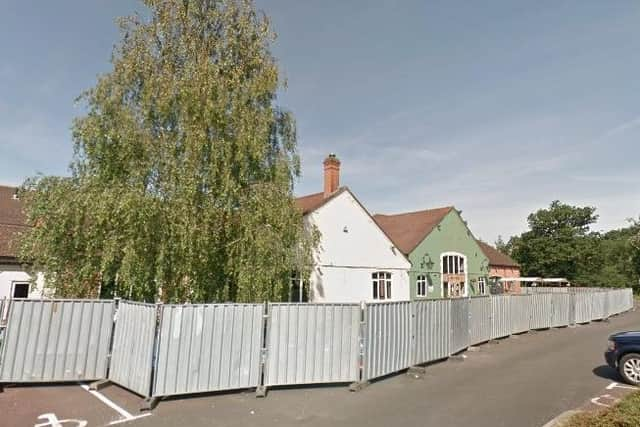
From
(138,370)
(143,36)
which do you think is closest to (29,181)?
(143,36)

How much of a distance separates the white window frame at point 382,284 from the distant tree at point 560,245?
128 ft

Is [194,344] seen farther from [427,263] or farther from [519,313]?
[427,263]

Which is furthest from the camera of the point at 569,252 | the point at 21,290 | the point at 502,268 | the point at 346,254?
the point at 569,252

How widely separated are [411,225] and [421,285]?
533cm

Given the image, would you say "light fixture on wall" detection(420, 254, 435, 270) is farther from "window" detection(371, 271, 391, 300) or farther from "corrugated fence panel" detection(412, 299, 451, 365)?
"corrugated fence panel" detection(412, 299, 451, 365)

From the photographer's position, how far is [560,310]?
61.5 feet

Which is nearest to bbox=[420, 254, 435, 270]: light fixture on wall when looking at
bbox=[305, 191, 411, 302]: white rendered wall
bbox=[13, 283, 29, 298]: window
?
bbox=[305, 191, 411, 302]: white rendered wall

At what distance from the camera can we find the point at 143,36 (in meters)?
12.0

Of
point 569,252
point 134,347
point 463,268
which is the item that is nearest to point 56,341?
point 134,347

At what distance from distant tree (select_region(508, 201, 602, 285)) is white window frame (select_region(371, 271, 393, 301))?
128 feet

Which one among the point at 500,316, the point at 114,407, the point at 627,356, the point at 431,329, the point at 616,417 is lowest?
the point at 114,407

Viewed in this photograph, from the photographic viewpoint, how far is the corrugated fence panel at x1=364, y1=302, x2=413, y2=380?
848cm

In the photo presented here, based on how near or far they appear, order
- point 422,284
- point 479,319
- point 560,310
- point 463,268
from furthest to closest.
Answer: point 463,268
point 422,284
point 560,310
point 479,319

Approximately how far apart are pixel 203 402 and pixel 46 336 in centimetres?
347
